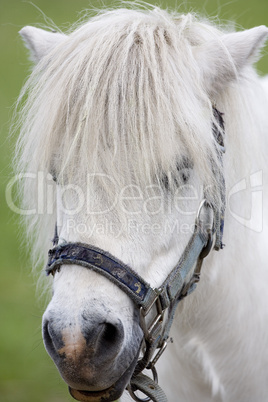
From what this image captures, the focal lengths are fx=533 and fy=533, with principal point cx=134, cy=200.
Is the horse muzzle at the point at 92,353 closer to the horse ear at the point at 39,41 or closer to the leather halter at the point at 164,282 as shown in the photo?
the leather halter at the point at 164,282

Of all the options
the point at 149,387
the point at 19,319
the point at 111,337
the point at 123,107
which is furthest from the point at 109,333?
the point at 19,319

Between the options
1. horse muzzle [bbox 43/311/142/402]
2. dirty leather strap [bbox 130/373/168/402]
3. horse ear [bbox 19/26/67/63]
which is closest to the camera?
horse muzzle [bbox 43/311/142/402]

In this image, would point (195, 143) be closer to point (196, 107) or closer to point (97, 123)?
point (196, 107)

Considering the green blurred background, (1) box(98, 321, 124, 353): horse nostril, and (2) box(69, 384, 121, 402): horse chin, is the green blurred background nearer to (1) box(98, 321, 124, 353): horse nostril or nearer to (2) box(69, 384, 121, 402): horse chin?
(2) box(69, 384, 121, 402): horse chin

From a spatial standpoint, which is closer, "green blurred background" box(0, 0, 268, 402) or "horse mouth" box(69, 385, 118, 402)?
"horse mouth" box(69, 385, 118, 402)

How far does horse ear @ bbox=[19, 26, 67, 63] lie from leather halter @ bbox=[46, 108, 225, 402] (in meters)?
0.74

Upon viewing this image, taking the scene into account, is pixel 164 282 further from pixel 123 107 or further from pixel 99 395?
pixel 123 107

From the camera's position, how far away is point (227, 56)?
1.88 m

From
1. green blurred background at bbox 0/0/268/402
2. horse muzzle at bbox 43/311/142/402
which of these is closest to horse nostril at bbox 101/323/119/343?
horse muzzle at bbox 43/311/142/402

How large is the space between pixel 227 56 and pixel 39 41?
784 mm

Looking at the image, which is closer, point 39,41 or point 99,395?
point 99,395

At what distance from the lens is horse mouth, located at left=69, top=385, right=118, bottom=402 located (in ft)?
5.35

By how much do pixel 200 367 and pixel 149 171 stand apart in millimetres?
1030

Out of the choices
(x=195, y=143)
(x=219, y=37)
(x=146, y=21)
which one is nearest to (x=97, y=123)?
(x=195, y=143)
